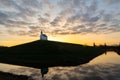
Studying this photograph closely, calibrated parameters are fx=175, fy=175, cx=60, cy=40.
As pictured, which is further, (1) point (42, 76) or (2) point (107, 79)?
(1) point (42, 76)

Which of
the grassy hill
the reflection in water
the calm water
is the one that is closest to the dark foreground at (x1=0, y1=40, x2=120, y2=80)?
the grassy hill

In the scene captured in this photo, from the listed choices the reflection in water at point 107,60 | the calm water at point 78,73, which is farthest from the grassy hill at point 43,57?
the calm water at point 78,73

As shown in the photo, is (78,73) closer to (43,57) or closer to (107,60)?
(107,60)

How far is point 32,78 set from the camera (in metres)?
29.4

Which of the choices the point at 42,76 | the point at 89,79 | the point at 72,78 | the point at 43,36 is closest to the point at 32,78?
the point at 42,76

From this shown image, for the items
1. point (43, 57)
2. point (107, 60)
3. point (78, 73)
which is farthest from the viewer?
point (43, 57)

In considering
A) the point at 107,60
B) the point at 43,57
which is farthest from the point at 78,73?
the point at 43,57

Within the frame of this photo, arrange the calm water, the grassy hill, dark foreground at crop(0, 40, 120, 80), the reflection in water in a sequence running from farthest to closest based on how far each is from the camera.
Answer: the reflection in water < the grassy hill < dark foreground at crop(0, 40, 120, 80) < the calm water

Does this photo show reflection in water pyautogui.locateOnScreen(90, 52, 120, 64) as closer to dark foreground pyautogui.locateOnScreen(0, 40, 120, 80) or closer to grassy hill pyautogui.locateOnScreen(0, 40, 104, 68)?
dark foreground pyautogui.locateOnScreen(0, 40, 120, 80)

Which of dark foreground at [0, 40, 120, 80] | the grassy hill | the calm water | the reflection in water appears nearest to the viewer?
the calm water

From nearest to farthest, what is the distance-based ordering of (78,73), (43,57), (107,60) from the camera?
(78,73) → (107,60) → (43,57)

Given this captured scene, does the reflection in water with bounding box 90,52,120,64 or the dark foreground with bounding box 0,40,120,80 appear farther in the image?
the reflection in water with bounding box 90,52,120,64

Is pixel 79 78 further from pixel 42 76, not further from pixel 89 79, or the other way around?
pixel 42 76

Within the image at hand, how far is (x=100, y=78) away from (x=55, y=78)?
715cm
